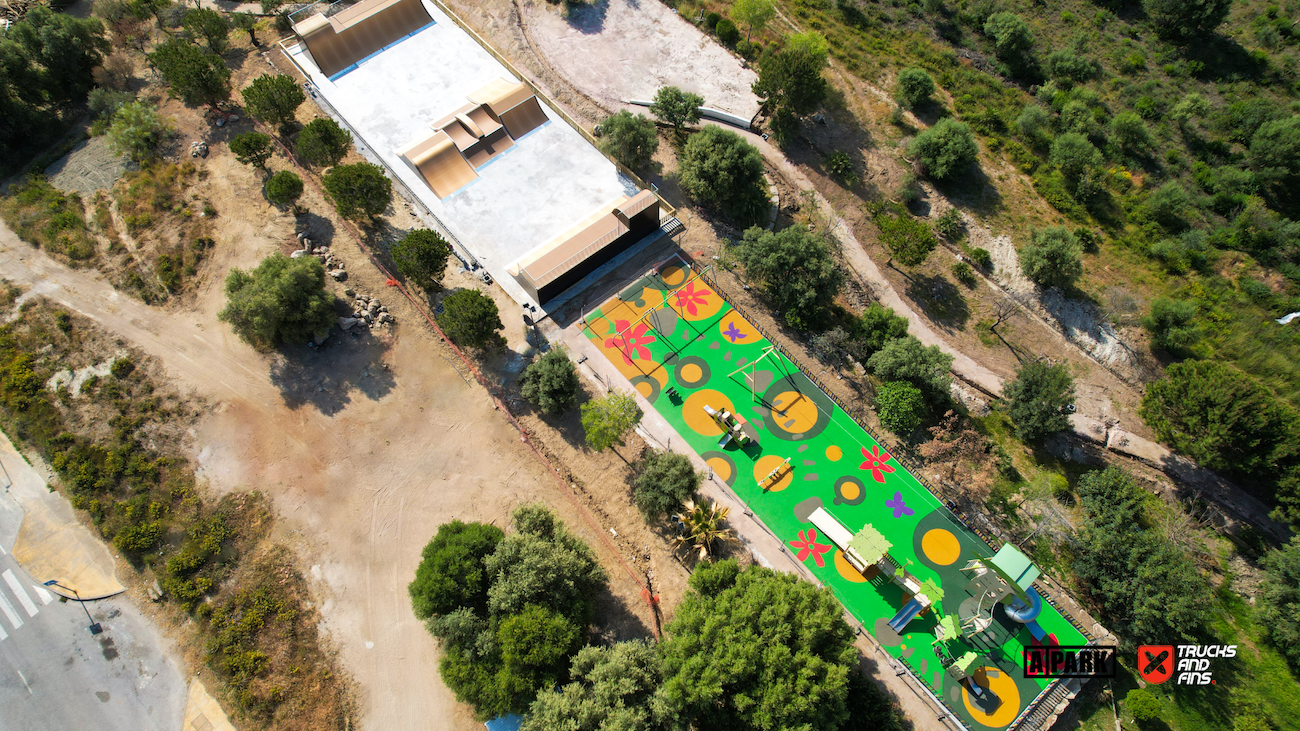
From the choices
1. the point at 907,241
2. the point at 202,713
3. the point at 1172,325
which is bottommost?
the point at 202,713

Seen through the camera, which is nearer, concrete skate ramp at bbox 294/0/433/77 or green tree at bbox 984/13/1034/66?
concrete skate ramp at bbox 294/0/433/77

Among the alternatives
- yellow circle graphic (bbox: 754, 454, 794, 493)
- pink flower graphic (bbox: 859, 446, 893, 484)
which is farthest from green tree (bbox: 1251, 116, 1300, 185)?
yellow circle graphic (bbox: 754, 454, 794, 493)

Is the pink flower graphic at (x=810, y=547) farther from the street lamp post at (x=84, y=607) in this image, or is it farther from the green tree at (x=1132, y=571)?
the street lamp post at (x=84, y=607)

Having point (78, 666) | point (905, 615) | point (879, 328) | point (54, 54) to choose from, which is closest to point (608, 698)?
point (905, 615)

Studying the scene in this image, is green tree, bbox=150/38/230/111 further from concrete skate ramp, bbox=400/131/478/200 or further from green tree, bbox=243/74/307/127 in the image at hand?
concrete skate ramp, bbox=400/131/478/200

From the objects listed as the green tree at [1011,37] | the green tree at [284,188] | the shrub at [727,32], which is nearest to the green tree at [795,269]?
the shrub at [727,32]

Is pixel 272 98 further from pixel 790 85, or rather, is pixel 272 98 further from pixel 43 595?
pixel 790 85
